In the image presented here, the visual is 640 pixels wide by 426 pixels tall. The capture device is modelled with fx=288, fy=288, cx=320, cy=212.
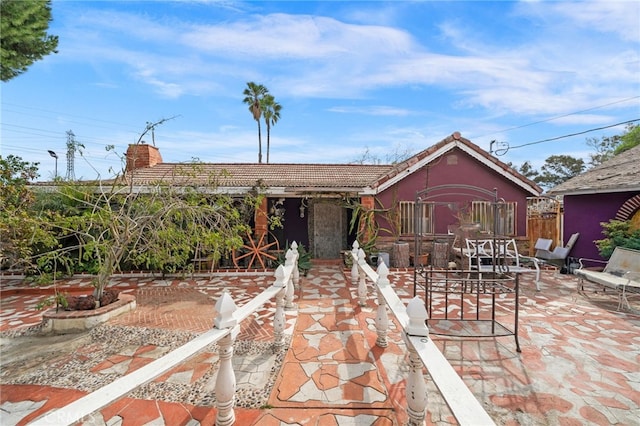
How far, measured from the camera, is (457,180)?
10.8m

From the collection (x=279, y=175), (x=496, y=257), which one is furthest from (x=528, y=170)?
(x=279, y=175)

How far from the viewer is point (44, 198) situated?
8.52 m

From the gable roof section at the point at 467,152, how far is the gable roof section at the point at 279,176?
4.98 ft

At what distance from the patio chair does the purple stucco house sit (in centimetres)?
48

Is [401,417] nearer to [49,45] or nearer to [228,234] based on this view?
[228,234]

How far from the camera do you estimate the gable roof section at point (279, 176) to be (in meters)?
9.92

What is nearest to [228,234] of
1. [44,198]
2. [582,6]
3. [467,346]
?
[467,346]

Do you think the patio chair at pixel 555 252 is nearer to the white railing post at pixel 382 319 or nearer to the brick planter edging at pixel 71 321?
the white railing post at pixel 382 319

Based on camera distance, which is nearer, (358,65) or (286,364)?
(286,364)

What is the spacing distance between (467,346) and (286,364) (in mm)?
2712

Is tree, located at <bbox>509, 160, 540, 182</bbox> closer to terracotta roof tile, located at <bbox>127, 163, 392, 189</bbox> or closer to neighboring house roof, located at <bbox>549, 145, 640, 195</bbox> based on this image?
neighboring house roof, located at <bbox>549, 145, 640, 195</bbox>

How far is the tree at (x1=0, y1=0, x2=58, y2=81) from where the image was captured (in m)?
7.30

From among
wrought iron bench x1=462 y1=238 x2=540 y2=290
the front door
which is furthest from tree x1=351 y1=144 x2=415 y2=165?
wrought iron bench x1=462 y1=238 x2=540 y2=290

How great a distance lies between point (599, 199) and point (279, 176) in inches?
455
